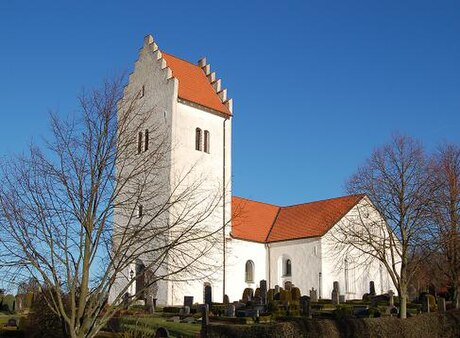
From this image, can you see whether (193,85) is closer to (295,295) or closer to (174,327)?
(295,295)

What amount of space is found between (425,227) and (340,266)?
14314 millimetres

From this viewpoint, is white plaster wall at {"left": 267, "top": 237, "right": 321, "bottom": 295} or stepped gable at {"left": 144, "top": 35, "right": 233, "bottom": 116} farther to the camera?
white plaster wall at {"left": 267, "top": 237, "right": 321, "bottom": 295}

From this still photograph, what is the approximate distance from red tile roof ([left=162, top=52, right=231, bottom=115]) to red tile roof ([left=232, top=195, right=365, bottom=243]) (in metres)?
6.99

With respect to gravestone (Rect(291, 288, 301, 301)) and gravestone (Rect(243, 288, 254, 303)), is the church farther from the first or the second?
gravestone (Rect(291, 288, 301, 301))

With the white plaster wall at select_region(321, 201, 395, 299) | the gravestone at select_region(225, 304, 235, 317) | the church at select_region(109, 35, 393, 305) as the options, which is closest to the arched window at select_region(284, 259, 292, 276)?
the church at select_region(109, 35, 393, 305)

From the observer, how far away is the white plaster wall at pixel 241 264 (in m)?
38.3

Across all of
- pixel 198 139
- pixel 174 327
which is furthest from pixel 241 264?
pixel 174 327

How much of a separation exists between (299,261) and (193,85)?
14.4 meters

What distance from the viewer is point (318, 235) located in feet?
127

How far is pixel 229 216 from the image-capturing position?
35375 mm

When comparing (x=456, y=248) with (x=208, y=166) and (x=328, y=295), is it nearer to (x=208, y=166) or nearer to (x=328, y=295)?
(x=328, y=295)

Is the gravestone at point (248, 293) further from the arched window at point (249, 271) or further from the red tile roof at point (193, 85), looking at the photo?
the red tile roof at point (193, 85)

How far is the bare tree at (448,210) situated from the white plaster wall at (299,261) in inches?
413

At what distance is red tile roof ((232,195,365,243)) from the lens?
39469mm
